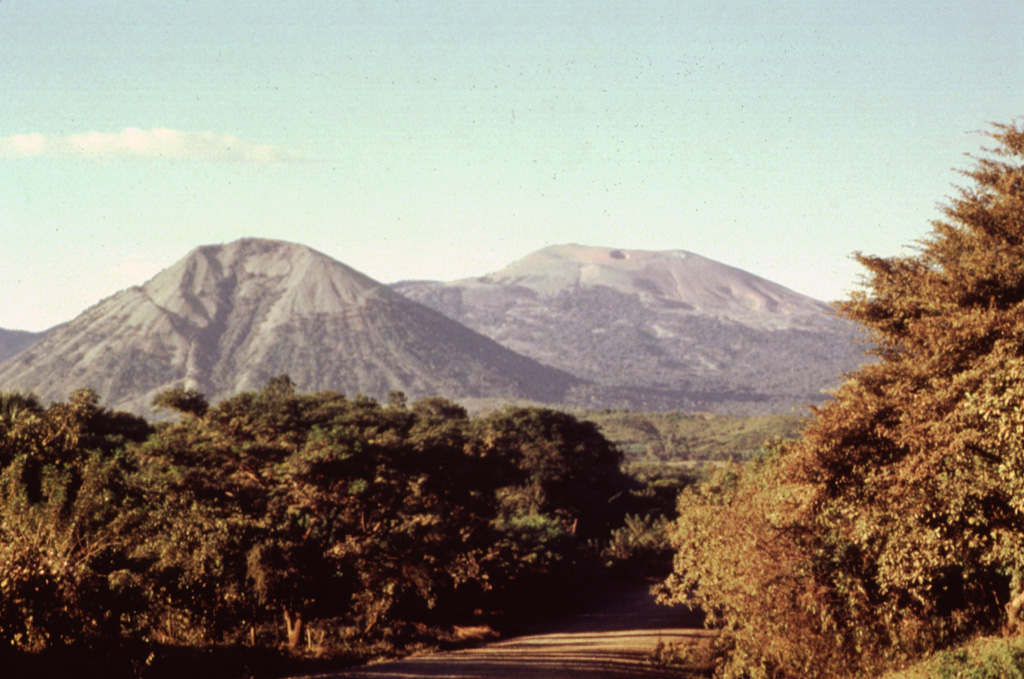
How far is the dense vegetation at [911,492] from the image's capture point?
16.4 meters

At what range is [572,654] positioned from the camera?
2831 centimetres

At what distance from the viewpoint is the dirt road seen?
78.3 feet

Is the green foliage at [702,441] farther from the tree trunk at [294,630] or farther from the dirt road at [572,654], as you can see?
the tree trunk at [294,630]

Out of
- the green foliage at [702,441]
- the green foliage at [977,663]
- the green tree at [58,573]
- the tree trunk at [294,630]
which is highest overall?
the green tree at [58,573]

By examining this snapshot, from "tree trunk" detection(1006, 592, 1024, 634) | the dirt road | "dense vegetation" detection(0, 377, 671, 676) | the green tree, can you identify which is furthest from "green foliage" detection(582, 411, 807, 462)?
the green tree

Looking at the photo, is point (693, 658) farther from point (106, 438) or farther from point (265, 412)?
point (106, 438)

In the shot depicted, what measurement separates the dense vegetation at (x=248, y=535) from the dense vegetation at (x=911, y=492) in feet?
39.3

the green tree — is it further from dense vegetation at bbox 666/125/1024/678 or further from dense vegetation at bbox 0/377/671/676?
dense vegetation at bbox 666/125/1024/678

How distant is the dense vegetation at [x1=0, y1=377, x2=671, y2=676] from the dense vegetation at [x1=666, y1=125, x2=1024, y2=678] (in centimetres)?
1197

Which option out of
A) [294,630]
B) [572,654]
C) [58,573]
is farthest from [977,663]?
[294,630]

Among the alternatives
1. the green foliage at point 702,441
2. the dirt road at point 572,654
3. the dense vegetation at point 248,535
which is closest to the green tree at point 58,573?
the dense vegetation at point 248,535

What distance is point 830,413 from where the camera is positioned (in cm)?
1852

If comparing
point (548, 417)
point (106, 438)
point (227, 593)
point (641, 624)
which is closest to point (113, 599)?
point (227, 593)

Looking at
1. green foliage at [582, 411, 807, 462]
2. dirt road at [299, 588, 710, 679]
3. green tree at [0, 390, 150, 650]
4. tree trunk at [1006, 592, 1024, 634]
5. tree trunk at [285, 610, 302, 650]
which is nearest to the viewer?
green tree at [0, 390, 150, 650]
